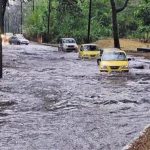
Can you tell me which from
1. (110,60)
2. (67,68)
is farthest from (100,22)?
(110,60)

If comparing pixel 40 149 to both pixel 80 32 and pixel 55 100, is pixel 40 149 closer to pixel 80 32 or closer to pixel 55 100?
pixel 55 100

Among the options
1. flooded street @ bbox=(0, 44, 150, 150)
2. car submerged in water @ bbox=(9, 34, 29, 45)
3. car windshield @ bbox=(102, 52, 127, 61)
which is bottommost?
car submerged in water @ bbox=(9, 34, 29, 45)

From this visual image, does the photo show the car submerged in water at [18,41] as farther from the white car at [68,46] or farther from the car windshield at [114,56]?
the car windshield at [114,56]

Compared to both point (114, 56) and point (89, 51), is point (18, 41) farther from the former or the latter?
point (114, 56)

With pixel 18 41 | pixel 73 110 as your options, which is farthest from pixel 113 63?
pixel 18 41

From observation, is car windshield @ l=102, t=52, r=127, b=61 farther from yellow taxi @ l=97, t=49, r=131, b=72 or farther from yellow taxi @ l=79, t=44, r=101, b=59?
yellow taxi @ l=79, t=44, r=101, b=59

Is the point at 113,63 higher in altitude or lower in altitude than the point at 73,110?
higher

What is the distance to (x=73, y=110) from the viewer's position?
2041cm

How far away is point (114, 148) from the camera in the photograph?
13.9m

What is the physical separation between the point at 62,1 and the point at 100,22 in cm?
3842

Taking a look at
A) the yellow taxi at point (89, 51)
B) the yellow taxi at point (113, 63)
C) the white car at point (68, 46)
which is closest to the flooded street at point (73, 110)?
the yellow taxi at point (113, 63)

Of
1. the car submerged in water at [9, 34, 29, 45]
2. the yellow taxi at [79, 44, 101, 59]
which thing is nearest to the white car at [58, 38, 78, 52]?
the yellow taxi at [79, 44, 101, 59]

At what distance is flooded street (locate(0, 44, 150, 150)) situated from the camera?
14992mm

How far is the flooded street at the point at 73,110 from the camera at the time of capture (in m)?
15.0
